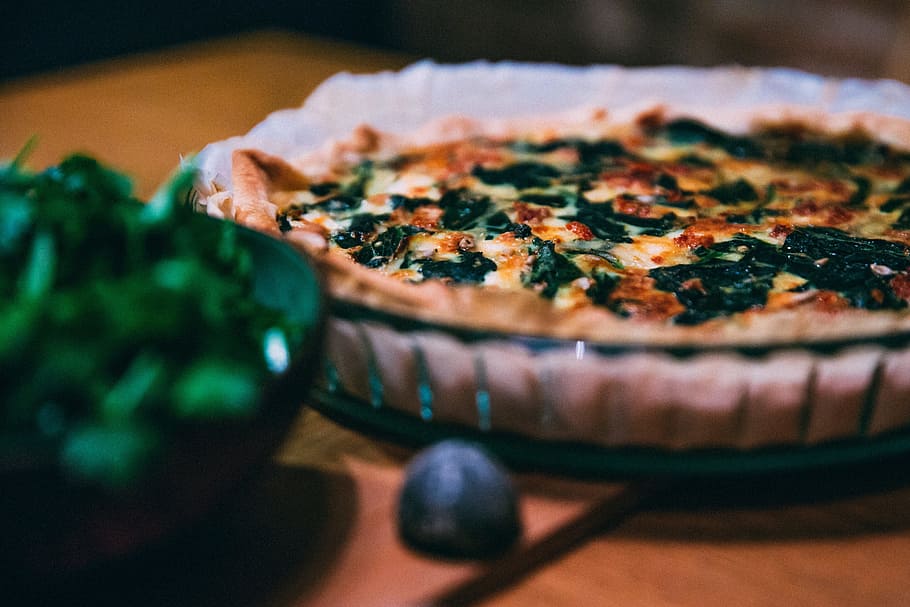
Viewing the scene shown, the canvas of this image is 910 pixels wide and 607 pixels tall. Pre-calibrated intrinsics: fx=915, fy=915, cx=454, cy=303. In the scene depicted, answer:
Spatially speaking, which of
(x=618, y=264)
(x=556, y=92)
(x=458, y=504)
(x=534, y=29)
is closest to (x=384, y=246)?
(x=618, y=264)

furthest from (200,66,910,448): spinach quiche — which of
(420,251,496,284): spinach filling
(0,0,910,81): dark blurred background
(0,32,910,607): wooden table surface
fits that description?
(0,0,910,81): dark blurred background

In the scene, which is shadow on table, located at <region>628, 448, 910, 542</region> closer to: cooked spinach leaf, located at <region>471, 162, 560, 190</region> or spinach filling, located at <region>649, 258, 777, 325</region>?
spinach filling, located at <region>649, 258, 777, 325</region>

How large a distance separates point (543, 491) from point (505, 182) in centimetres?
121

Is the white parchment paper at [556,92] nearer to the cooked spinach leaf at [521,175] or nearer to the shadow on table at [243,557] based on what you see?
the cooked spinach leaf at [521,175]

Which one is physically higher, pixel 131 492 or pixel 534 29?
pixel 131 492

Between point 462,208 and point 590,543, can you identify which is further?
point 462,208

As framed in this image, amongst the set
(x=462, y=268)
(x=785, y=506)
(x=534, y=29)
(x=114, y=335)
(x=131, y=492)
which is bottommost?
(x=534, y=29)

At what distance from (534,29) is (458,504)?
5765 mm

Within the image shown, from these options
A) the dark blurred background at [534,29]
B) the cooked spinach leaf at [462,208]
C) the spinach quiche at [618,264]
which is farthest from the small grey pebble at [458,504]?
the dark blurred background at [534,29]

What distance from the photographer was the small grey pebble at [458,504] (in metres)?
1.08

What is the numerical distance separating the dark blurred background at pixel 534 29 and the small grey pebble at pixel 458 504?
466 cm

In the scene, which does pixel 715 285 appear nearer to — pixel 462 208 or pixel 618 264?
pixel 618 264

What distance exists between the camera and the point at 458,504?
1.09m

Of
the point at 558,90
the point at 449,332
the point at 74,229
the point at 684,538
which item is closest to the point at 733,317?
the point at 684,538
